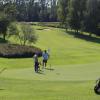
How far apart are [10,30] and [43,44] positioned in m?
7.14

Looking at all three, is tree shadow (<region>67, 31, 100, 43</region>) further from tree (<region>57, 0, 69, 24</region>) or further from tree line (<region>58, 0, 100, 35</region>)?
tree (<region>57, 0, 69, 24</region>)

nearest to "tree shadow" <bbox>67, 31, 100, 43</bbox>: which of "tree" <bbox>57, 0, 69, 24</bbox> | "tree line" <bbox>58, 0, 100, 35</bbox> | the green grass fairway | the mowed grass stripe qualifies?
"tree line" <bbox>58, 0, 100, 35</bbox>

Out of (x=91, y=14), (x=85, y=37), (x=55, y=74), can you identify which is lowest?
(x=85, y=37)

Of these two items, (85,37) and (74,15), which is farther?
(74,15)

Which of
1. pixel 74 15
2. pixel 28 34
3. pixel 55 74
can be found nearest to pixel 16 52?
pixel 28 34

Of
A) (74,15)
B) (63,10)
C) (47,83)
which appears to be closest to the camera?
(47,83)

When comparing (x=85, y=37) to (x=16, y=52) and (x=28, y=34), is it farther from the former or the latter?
(x=16, y=52)

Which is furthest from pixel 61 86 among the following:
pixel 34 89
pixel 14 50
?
pixel 14 50

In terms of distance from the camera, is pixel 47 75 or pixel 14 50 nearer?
pixel 47 75

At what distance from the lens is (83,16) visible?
95188 millimetres

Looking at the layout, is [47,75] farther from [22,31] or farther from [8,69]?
[22,31]

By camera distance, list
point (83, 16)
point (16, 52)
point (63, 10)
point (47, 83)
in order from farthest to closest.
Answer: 1. point (63, 10)
2. point (83, 16)
3. point (16, 52)
4. point (47, 83)

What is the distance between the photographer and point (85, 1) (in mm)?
96188

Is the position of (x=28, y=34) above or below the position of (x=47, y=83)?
below
